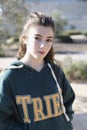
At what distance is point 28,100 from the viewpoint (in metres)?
2.95

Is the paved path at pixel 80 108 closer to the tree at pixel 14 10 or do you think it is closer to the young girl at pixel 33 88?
the tree at pixel 14 10

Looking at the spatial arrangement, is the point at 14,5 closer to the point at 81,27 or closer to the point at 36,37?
the point at 36,37

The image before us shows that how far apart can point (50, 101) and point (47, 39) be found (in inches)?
17.5

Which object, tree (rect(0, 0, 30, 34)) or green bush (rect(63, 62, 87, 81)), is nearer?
tree (rect(0, 0, 30, 34))

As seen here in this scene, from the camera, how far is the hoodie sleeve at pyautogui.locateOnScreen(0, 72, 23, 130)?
9.56ft

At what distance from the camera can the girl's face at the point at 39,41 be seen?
300 cm

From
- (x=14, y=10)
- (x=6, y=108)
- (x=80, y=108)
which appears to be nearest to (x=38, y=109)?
(x=6, y=108)

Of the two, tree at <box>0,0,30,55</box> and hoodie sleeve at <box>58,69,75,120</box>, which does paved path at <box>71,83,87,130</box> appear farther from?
hoodie sleeve at <box>58,69,75,120</box>

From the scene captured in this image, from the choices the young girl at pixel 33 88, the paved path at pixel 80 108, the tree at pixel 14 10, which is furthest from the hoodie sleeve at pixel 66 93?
the tree at pixel 14 10

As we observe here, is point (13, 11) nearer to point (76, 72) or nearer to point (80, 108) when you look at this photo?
point (80, 108)

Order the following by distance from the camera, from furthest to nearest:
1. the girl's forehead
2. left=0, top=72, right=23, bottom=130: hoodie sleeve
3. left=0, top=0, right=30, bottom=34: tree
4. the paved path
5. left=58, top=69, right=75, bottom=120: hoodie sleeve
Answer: left=0, top=0, right=30, bottom=34: tree < the paved path < left=58, top=69, right=75, bottom=120: hoodie sleeve < the girl's forehead < left=0, top=72, right=23, bottom=130: hoodie sleeve

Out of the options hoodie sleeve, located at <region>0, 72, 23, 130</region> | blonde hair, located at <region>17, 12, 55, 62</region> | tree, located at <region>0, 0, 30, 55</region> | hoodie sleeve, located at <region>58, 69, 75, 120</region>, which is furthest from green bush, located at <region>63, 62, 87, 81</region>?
hoodie sleeve, located at <region>0, 72, 23, 130</region>

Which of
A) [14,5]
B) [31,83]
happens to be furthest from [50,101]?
[14,5]

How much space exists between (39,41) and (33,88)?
336 millimetres
